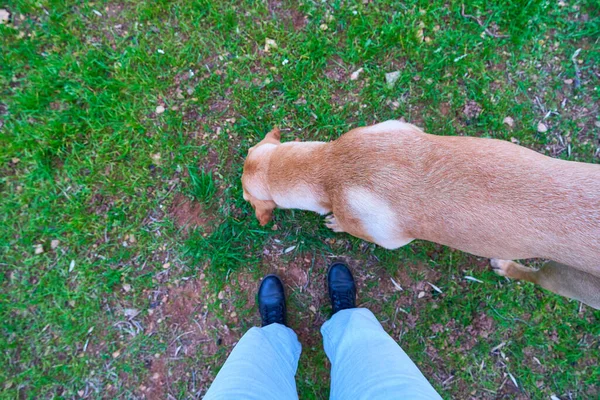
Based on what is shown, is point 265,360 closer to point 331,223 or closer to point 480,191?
point 331,223

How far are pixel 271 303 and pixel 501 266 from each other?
8.52 ft

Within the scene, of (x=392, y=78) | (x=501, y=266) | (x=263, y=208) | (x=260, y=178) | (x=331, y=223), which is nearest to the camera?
(x=260, y=178)

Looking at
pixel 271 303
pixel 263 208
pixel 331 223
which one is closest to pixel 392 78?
pixel 331 223

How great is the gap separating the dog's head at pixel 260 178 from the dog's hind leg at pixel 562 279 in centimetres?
263

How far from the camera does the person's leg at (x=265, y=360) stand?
256cm

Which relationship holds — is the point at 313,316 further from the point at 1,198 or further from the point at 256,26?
the point at 1,198

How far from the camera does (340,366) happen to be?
286 cm

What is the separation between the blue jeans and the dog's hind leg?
1.55m

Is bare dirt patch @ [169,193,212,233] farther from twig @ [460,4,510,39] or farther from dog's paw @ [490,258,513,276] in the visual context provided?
twig @ [460,4,510,39]

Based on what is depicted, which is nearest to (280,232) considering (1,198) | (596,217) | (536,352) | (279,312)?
(279,312)

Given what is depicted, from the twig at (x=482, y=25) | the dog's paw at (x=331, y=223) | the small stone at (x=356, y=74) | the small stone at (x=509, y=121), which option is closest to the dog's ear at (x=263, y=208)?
the dog's paw at (x=331, y=223)

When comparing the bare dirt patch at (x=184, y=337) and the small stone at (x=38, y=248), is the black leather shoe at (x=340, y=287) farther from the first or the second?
the small stone at (x=38, y=248)

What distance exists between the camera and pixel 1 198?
13.0ft

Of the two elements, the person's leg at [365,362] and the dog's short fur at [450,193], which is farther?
the person's leg at [365,362]
